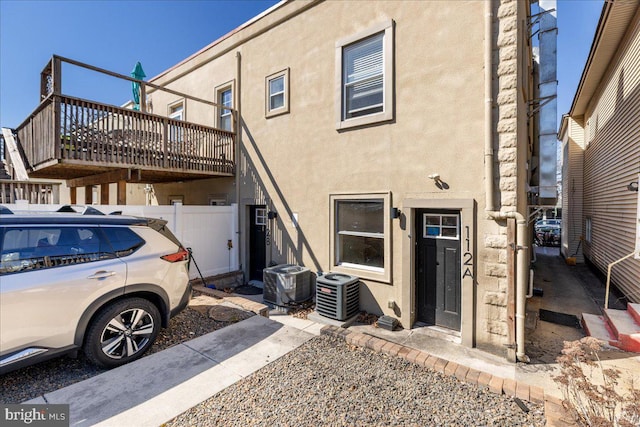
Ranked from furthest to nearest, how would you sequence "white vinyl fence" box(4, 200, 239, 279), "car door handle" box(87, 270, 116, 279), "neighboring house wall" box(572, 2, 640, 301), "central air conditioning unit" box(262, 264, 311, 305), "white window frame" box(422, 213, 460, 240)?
"white vinyl fence" box(4, 200, 239, 279) < "neighboring house wall" box(572, 2, 640, 301) < "central air conditioning unit" box(262, 264, 311, 305) < "white window frame" box(422, 213, 460, 240) < "car door handle" box(87, 270, 116, 279)

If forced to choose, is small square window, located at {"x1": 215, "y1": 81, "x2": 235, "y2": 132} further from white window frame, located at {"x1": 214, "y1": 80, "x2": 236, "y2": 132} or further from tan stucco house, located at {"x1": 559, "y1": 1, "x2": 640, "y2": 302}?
tan stucco house, located at {"x1": 559, "y1": 1, "x2": 640, "y2": 302}

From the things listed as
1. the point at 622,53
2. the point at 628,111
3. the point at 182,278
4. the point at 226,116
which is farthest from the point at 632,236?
the point at 226,116

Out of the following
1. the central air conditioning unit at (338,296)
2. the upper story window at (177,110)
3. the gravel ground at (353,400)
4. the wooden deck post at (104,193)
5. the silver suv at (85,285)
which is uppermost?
the upper story window at (177,110)

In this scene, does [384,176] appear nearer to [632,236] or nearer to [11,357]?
[11,357]

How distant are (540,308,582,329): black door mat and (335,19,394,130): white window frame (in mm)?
5346

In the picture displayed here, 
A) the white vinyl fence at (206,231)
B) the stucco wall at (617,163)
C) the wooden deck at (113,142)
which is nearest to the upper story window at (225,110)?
the wooden deck at (113,142)

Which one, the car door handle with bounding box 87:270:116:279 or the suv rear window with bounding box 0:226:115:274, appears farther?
the car door handle with bounding box 87:270:116:279

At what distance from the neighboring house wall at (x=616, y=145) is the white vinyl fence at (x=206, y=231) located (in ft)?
33.2

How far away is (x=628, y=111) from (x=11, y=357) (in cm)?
1263

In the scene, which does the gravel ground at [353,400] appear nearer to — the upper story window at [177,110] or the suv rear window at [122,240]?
the suv rear window at [122,240]

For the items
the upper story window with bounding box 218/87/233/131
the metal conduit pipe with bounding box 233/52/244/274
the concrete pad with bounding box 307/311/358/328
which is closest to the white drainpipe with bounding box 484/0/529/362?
the concrete pad with bounding box 307/311/358/328

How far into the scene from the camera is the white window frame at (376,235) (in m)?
5.71

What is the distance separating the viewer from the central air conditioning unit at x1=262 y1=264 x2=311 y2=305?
641 cm

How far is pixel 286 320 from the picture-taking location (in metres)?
5.88
